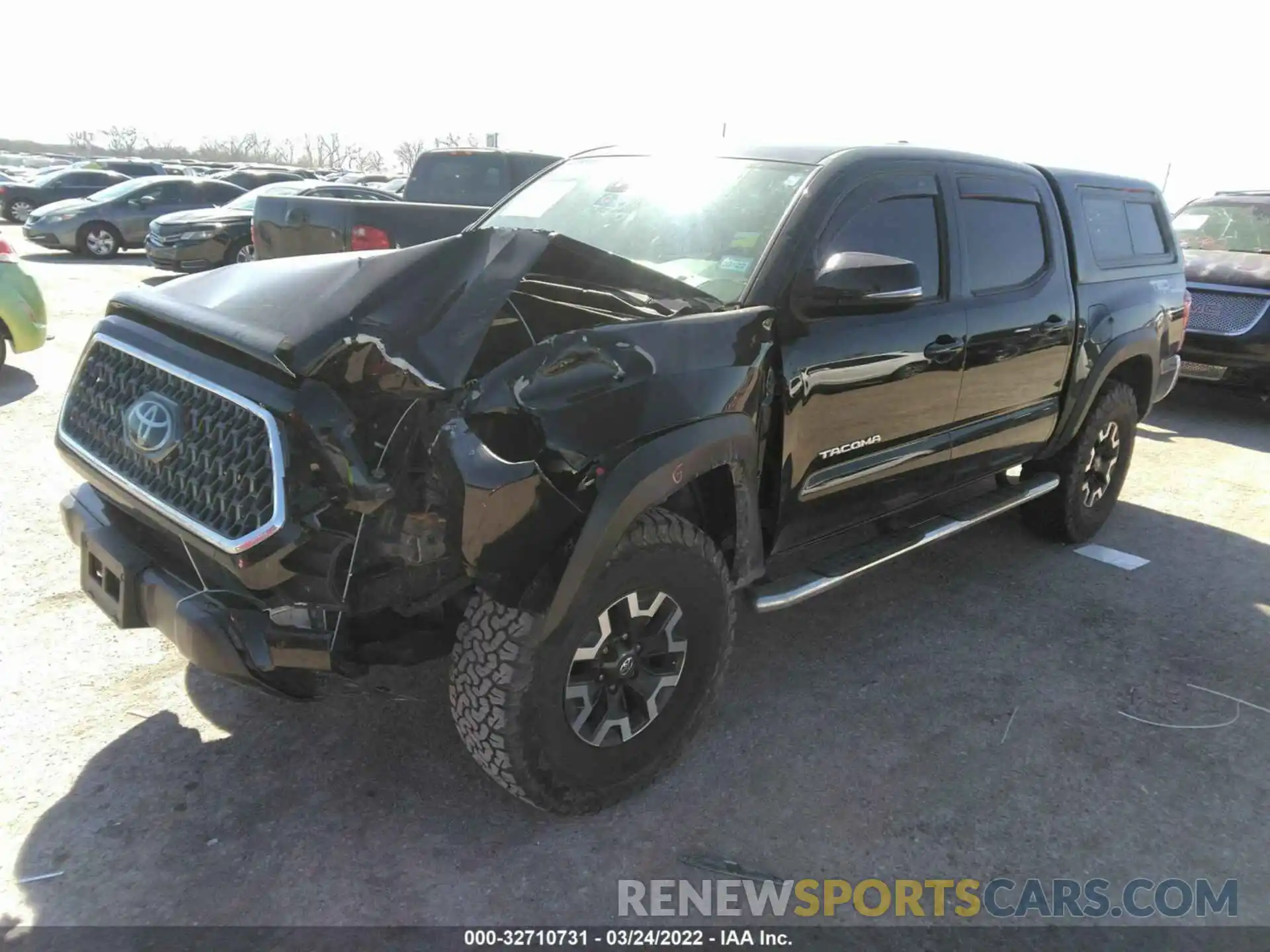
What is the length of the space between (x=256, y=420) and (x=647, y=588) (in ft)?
3.85

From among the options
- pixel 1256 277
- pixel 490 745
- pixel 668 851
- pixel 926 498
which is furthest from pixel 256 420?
pixel 1256 277

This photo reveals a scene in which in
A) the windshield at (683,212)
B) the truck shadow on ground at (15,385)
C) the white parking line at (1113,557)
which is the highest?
the windshield at (683,212)

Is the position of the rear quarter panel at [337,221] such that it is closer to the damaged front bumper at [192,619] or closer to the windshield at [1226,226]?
the damaged front bumper at [192,619]

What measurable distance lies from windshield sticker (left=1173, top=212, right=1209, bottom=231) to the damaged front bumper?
10.5 m

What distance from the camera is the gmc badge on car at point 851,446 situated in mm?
3275

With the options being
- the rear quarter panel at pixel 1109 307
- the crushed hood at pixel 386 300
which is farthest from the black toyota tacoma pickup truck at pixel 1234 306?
the crushed hood at pixel 386 300

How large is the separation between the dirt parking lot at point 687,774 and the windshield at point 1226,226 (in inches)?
251

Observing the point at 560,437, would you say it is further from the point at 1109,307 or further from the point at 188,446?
the point at 1109,307

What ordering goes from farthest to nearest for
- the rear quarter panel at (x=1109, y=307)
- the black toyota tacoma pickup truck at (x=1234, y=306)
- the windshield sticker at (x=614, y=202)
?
the black toyota tacoma pickup truck at (x=1234, y=306), the rear quarter panel at (x=1109, y=307), the windshield sticker at (x=614, y=202)

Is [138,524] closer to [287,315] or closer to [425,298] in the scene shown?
[287,315]

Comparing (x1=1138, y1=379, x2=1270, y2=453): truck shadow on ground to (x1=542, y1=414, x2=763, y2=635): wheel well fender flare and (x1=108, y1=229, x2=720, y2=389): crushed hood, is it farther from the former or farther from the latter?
(x1=108, y1=229, x2=720, y2=389): crushed hood

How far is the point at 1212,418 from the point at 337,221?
811cm

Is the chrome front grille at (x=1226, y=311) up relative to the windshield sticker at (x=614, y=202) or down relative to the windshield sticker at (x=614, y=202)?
down

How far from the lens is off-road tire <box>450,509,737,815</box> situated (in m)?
2.47
